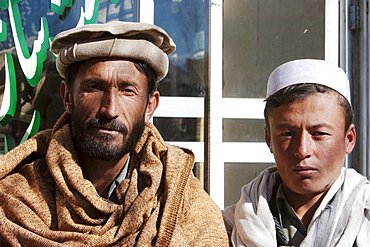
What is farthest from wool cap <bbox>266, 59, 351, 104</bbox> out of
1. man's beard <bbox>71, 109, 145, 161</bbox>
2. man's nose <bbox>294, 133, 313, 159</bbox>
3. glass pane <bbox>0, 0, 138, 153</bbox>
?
glass pane <bbox>0, 0, 138, 153</bbox>

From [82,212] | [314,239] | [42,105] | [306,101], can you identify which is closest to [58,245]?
[82,212]

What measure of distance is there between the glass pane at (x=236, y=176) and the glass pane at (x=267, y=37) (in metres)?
0.51

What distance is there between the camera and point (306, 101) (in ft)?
6.62

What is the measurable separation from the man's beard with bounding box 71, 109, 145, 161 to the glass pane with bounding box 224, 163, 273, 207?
4.55 feet

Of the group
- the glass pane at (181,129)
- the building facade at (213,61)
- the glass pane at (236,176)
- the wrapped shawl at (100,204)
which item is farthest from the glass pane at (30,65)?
Answer: the glass pane at (236,176)

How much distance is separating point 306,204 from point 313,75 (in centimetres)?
57

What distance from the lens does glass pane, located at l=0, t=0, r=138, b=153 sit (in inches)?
→ 119

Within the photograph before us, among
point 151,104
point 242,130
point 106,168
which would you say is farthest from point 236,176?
point 106,168

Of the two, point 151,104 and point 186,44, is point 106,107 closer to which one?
point 151,104

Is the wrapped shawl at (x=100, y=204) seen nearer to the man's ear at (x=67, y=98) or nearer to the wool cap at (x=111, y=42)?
the man's ear at (x=67, y=98)

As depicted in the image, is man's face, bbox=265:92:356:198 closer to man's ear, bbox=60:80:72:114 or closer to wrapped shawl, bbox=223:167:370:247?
wrapped shawl, bbox=223:167:370:247

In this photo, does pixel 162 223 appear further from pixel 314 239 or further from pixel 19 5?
pixel 19 5

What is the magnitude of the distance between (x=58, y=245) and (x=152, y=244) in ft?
1.25

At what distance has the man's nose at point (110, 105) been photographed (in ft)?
6.89
